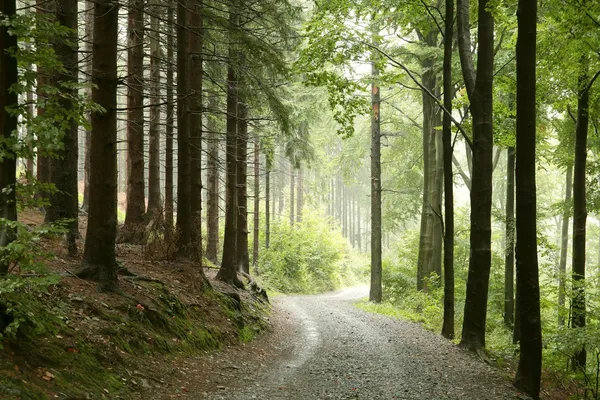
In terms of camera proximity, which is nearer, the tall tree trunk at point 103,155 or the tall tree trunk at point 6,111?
the tall tree trunk at point 6,111

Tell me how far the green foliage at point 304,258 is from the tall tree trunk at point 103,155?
17865mm

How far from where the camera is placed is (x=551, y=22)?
9836 millimetres

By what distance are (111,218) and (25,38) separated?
3066 mm

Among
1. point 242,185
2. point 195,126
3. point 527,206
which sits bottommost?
point 527,206

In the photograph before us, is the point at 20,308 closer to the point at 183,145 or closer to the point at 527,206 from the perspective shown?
the point at 183,145

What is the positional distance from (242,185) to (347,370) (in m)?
7.88

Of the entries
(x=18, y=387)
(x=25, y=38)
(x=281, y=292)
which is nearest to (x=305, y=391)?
(x=18, y=387)

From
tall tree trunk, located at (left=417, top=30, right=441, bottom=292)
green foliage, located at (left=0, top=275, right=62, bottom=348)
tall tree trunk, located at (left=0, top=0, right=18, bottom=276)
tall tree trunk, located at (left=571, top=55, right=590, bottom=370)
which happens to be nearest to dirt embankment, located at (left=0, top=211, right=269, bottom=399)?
green foliage, located at (left=0, top=275, right=62, bottom=348)

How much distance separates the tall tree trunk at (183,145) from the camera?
34.0 ft

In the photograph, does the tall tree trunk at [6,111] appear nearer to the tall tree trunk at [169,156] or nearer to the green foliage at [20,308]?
the green foliage at [20,308]

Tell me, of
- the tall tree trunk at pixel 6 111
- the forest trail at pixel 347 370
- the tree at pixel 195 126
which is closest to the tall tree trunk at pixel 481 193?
the forest trail at pixel 347 370

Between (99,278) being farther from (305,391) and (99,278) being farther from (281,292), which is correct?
(281,292)

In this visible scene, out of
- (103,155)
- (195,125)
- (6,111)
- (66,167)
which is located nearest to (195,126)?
(195,125)

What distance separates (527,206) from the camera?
7227 mm
